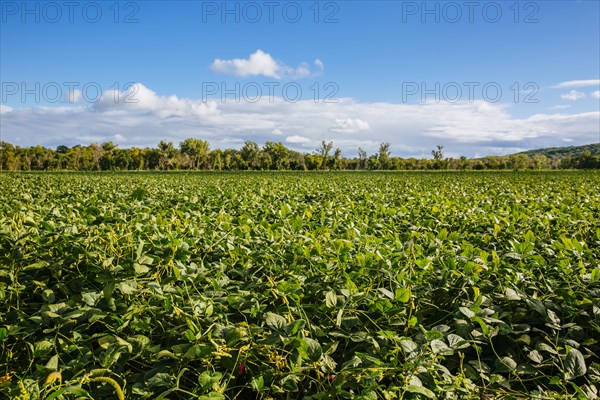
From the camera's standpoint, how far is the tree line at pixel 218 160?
119438mm

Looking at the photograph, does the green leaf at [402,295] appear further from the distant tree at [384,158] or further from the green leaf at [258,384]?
the distant tree at [384,158]

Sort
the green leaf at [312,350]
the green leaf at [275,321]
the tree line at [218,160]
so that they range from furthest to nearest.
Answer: the tree line at [218,160] → the green leaf at [275,321] → the green leaf at [312,350]

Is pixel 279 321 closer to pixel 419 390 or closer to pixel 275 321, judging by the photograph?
pixel 275 321

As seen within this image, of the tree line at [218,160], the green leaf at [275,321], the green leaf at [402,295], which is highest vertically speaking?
the tree line at [218,160]

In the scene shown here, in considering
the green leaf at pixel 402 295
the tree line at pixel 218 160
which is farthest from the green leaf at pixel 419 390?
the tree line at pixel 218 160

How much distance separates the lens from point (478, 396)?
1.57 metres

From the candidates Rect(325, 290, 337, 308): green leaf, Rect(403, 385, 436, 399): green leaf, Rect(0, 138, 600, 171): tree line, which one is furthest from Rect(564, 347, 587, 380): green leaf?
Rect(0, 138, 600, 171): tree line

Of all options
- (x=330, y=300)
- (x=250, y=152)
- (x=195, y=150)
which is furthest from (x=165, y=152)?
(x=330, y=300)

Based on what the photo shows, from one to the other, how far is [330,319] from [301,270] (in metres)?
0.51

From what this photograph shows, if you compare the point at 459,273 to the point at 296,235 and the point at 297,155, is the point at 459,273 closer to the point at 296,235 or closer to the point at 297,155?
the point at 296,235

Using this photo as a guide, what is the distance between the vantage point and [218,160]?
126812 millimetres

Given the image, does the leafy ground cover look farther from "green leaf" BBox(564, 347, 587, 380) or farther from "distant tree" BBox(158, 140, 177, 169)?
"distant tree" BBox(158, 140, 177, 169)

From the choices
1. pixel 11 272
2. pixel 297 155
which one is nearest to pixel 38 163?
pixel 297 155

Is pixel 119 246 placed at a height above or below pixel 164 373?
above
